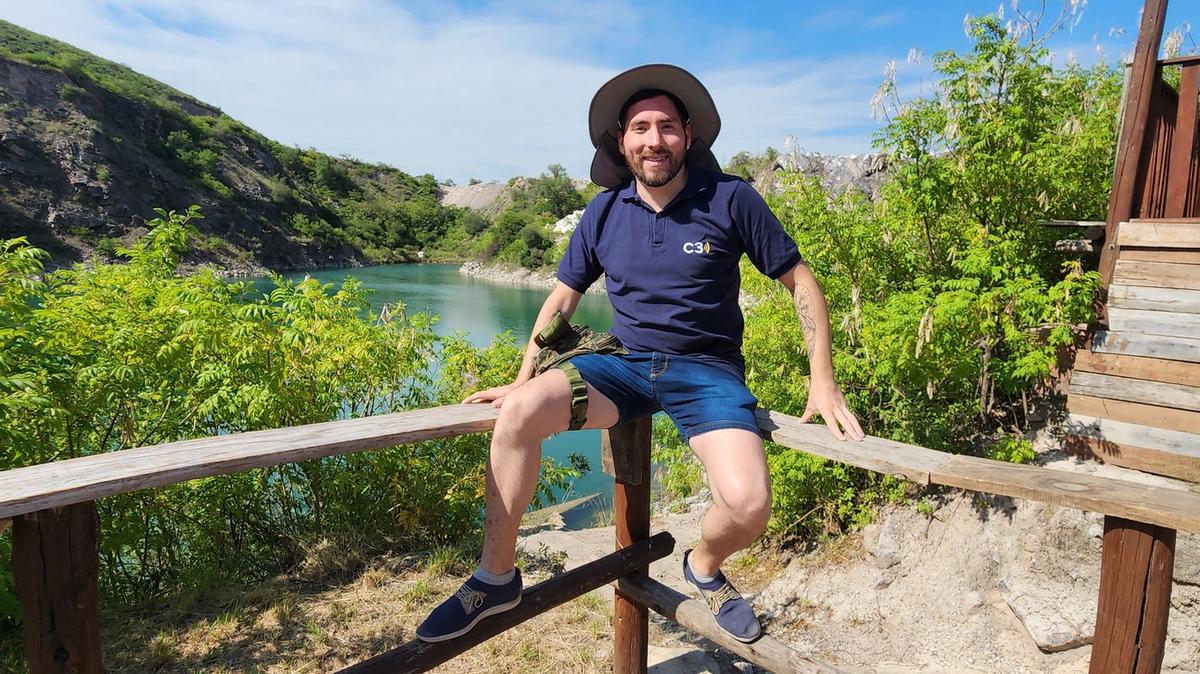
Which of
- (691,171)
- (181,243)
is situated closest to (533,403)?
(691,171)

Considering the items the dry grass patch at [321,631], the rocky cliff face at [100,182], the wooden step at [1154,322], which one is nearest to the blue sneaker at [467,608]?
the dry grass patch at [321,631]

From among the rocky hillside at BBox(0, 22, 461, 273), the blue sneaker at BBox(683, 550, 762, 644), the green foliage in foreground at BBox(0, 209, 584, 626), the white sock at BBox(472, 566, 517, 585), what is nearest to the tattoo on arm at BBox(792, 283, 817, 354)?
the blue sneaker at BBox(683, 550, 762, 644)

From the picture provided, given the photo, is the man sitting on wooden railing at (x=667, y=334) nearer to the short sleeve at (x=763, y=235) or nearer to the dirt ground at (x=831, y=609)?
the short sleeve at (x=763, y=235)

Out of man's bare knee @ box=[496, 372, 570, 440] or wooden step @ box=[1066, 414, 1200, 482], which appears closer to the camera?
man's bare knee @ box=[496, 372, 570, 440]

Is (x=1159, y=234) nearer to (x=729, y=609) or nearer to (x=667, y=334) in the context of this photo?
(x=667, y=334)

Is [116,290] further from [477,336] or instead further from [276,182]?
[276,182]

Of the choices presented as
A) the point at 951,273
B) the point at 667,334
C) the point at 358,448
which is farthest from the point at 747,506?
the point at 951,273

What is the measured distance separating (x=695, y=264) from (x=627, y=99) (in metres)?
0.69

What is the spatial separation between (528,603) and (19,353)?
7.89 ft

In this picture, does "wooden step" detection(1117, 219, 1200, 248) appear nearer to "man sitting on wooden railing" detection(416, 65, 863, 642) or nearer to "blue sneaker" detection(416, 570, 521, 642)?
"man sitting on wooden railing" detection(416, 65, 863, 642)

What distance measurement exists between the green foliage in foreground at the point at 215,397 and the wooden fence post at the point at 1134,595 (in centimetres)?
327

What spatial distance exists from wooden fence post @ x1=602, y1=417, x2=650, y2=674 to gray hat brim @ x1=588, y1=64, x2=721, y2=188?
974 mm

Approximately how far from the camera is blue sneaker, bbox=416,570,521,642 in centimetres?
188

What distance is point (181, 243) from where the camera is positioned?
409 centimetres
